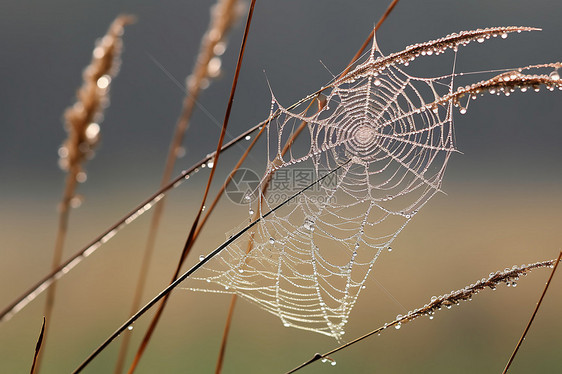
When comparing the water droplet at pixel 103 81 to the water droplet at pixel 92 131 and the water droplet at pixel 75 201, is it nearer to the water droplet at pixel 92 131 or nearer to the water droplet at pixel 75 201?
the water droplet at pixel 92 131

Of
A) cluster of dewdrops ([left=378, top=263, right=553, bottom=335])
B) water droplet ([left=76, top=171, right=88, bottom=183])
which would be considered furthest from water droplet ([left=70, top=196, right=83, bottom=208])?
cluster of dewdrops ([left=378, top=263, right=553, bottom=335])

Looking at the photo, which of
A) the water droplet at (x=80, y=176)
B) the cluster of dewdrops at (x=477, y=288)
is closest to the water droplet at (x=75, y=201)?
the water droplet at (x=80, y=176)

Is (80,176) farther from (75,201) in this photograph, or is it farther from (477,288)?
(477,288)

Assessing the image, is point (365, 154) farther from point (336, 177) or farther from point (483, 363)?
point (483, 363)

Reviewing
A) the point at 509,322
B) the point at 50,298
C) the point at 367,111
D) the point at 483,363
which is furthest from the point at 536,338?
the point at 50,298

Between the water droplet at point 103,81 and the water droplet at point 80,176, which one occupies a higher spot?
the water droplet at point 103,81

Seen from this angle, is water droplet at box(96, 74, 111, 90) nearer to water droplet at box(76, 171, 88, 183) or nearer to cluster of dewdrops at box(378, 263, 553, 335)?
water droplet at box(76, 171, 88, 183)

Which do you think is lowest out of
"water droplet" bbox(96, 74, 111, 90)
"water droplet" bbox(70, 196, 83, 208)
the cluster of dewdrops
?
the cluster of dewdrops

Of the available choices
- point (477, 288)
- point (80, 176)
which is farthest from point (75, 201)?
point (477, 288)

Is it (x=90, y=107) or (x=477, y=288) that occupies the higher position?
(x=90, y=107)

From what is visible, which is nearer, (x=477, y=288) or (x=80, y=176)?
(x=477, y=288)

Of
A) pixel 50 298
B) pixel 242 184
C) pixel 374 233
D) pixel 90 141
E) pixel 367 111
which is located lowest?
pixel 50 298
